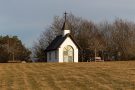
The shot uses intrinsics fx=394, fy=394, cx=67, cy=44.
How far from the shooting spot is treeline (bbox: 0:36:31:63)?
82375 mm

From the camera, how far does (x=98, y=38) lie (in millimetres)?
83562

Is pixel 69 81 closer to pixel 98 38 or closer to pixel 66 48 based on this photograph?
pixel 66 48

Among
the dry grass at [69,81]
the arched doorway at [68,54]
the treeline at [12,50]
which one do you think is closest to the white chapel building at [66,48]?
the arched doorway at [68,54]

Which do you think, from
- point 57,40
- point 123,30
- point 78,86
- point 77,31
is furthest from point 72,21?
point 78,86

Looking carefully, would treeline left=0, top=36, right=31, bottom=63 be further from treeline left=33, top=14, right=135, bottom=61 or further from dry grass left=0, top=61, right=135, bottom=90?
dry grass left=0, top=61, right=135, bottom=90

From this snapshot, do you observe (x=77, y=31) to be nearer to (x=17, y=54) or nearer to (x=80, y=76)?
(x=17, y=54)

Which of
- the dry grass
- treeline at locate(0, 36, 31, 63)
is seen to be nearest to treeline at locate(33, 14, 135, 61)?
treeline at locate(0, 36, 31, 63)

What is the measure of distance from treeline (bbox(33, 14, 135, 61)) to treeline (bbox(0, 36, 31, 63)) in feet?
9.45

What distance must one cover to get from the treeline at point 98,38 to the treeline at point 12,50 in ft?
9.45

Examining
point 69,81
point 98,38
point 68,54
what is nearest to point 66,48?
point 68,54

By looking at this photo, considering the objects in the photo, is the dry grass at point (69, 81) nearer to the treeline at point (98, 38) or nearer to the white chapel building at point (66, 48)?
the white chapel building at point (66, 48)

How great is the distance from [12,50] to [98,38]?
1830cm

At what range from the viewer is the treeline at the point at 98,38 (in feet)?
264

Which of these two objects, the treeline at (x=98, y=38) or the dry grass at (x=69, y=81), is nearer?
the dry grass at (x=69, y=81)
